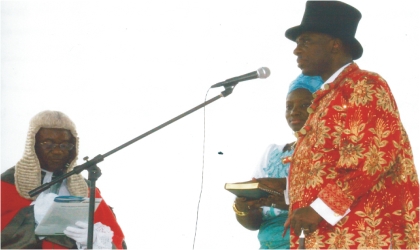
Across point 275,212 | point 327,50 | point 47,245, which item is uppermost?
point 327,50

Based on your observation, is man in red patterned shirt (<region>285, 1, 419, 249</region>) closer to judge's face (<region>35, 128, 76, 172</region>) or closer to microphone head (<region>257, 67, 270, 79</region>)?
microphone head (<region>257, 67, 270, 79</region>)

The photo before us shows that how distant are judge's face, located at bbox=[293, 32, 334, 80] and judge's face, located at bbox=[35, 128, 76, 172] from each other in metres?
1.85

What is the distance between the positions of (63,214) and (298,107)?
1.53 meters

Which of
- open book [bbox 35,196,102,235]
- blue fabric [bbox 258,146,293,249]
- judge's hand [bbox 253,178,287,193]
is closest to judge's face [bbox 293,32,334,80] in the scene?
judge's hand [bbox 253,178,287,193]

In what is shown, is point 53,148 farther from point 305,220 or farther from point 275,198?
point 305,220

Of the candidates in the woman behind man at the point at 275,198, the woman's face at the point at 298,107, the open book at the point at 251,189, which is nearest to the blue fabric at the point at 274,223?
the woman behind man at the point at 275,198

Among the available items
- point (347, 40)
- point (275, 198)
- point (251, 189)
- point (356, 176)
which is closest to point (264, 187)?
point (251, 189)

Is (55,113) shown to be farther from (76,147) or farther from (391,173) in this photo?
(391,173)

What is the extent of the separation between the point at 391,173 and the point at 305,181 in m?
0.34

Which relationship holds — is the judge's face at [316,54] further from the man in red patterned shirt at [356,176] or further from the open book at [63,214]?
the open book at [63,214]

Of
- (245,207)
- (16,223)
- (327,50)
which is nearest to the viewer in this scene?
(327,50)

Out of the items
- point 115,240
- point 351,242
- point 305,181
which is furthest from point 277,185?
point 115,240

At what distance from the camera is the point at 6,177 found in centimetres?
395

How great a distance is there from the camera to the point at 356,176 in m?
2.37
